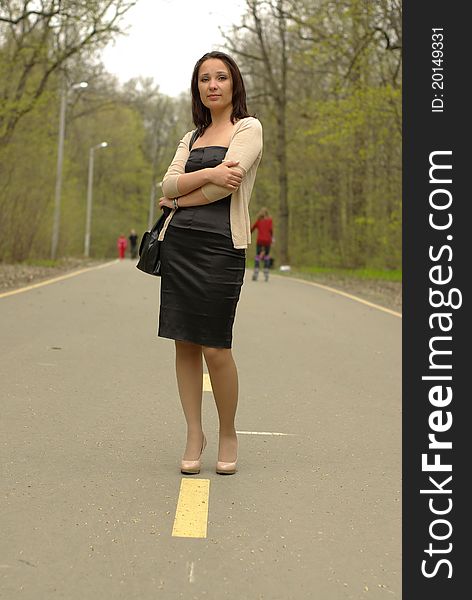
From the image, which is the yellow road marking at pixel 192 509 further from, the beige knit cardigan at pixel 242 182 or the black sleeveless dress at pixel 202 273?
the beige knit cardigan at pixel 242 182

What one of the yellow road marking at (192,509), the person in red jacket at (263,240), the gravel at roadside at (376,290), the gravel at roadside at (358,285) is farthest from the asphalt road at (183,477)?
the person in red jacket at (263,240)

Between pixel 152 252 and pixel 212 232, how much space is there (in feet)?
1.05

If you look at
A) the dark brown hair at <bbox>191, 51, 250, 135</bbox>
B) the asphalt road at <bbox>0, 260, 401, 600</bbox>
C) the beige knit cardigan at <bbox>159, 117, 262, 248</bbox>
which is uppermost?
the dark brown hair at <bbox>191, 51, 250, 135</bbox>

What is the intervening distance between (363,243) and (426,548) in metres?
32.3

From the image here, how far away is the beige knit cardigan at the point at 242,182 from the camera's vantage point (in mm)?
4699

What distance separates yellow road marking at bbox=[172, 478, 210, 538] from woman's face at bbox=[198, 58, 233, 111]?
1.76 meters

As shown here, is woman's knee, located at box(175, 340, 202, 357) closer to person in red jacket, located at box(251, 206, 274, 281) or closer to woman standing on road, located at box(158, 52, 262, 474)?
woman standing on road, located at box(158, 52, 262, 474)

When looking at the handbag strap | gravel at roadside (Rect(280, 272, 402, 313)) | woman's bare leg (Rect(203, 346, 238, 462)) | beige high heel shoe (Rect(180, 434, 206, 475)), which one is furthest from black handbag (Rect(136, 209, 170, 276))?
gravel at roadside (Rect(280, 272, 402, 313))

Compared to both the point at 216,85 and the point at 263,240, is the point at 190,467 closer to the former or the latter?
the point at 216,85

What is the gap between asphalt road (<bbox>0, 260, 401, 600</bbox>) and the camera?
3525mm

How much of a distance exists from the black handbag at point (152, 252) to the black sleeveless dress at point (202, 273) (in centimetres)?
4

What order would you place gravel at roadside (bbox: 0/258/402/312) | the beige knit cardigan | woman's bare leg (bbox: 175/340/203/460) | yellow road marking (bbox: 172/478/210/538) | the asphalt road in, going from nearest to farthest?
the asphalt road < yellow road marking (bbox: 172/478/210/538) < the beige knit cardigan < woman's bare leg (bbox: 175/340/203/460) < gravel at roadside (bbox: 0/258/402/312)

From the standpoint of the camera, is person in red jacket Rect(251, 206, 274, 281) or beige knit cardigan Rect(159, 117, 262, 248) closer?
beige knit cardigan Rect(159, 117, 262, 248)

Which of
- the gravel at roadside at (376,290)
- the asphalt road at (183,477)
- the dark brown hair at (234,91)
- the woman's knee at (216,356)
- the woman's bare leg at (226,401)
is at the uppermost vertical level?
the dark brown hair at (234,91)
